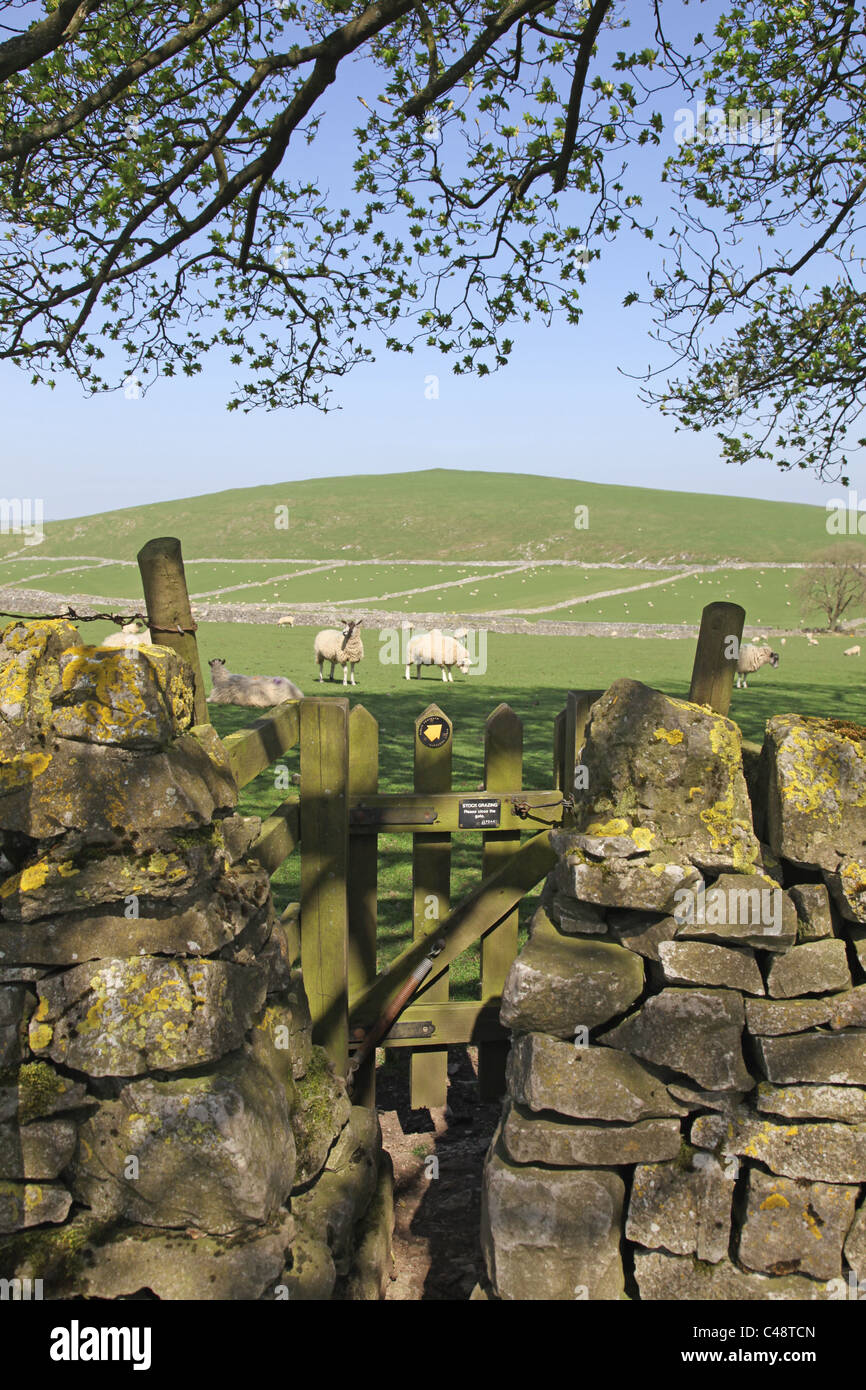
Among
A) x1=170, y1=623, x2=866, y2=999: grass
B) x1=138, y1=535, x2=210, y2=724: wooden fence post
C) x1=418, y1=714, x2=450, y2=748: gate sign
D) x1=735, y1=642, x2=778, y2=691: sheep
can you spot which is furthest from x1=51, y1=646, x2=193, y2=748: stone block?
x1=735, y1=642, x2=778, y2=691: sheep

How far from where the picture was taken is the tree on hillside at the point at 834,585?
43.9m

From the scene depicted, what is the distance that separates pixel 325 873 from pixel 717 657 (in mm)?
2046

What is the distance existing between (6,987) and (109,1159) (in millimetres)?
604

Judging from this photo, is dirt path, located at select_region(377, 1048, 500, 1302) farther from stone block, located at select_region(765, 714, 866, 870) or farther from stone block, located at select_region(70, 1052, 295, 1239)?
stone block, located at select_region(765, 714, 866, 870)

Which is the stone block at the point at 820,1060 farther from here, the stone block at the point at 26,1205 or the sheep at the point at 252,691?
the sheep at the point at 252,691

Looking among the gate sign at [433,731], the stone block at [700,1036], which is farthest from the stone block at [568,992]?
the gate sign at [433,731]

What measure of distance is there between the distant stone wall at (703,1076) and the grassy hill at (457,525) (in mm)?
73885

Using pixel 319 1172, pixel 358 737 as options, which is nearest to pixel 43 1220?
pixel 319 1172

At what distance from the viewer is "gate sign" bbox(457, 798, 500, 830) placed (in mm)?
4684

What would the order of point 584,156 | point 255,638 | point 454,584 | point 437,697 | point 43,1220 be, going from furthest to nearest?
point 454,584, point 255,638, point 437,697, point 584,156, point 43,1220

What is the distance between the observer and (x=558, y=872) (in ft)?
11.6

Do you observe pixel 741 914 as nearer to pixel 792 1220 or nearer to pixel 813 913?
pixel 813 913

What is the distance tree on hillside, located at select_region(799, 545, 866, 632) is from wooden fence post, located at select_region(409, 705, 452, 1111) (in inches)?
1723

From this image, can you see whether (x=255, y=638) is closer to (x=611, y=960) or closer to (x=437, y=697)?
(x=437, y=697)
